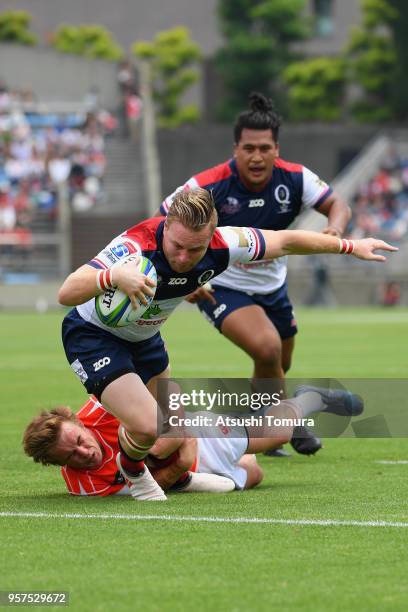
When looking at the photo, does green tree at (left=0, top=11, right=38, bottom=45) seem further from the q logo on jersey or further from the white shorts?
the q logo on jersey

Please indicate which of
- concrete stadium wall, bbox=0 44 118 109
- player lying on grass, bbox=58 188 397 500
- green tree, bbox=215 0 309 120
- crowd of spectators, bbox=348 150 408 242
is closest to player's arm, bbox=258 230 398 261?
player lying on grass, bbox=58 188 397 500

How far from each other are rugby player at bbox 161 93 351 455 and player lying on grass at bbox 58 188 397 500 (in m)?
2.01

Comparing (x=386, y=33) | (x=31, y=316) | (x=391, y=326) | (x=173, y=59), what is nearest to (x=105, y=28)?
(x=173, y=59)

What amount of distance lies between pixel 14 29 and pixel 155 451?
51732mm

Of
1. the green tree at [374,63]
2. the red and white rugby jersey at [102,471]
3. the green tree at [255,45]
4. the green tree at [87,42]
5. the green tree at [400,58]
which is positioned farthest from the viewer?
the green tree at [87,42]

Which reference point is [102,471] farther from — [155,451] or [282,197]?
[282,197]

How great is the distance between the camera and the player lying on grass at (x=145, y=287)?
6.84m

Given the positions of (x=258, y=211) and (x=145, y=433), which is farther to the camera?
(x=258, y=211)

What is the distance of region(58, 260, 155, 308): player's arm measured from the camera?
6.69 metres

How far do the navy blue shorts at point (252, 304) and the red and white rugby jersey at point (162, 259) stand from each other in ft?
7.53

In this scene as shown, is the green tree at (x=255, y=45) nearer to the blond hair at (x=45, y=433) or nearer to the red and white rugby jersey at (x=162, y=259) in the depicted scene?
the red and white rugby jersey at (x=162, y=259)

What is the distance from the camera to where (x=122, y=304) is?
6.94 metres

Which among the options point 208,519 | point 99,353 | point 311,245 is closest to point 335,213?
point 311,245

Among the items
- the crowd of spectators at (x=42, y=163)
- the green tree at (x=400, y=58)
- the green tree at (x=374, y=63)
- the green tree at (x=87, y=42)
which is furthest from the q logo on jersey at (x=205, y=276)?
the green tree at (x=87, y=42)
